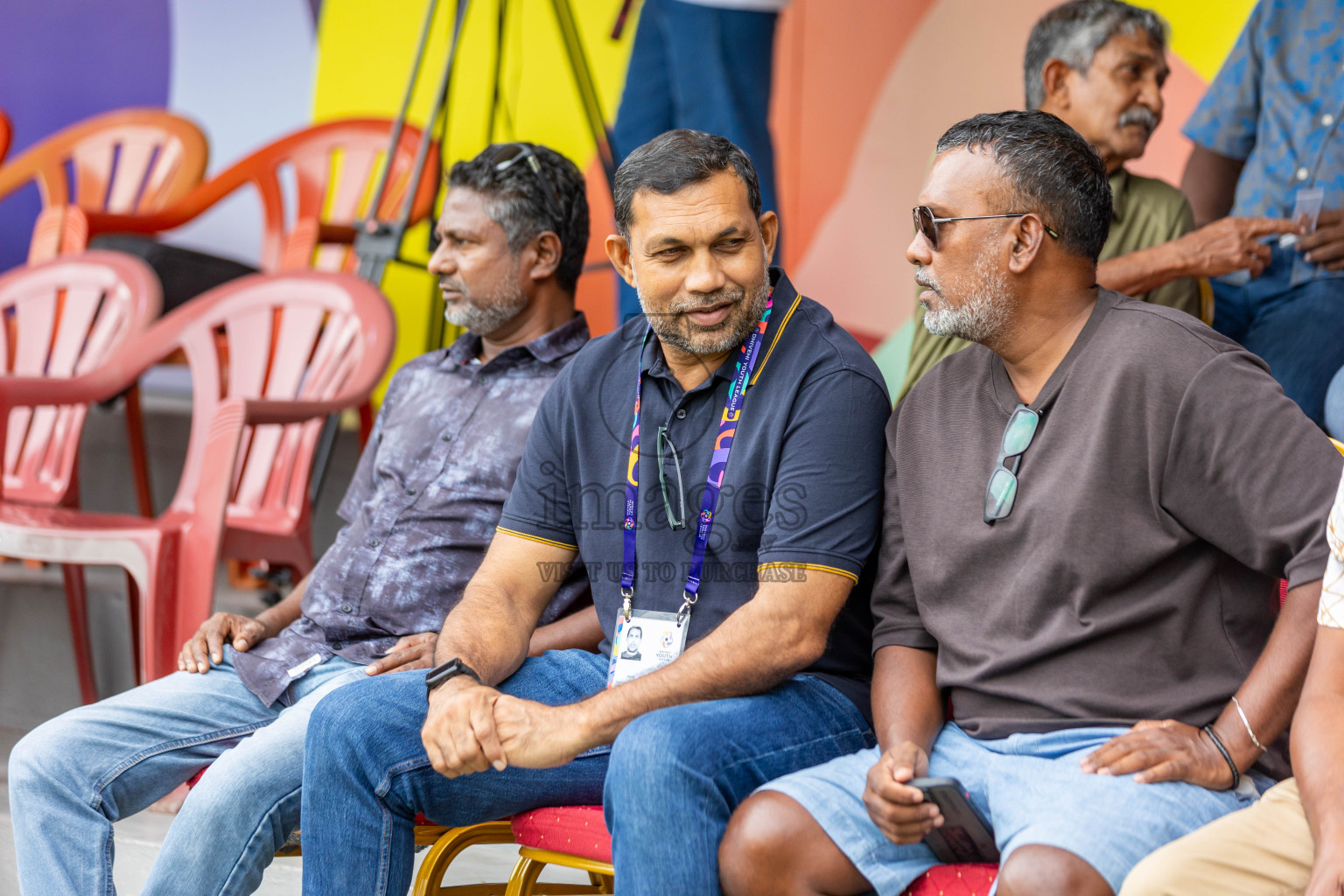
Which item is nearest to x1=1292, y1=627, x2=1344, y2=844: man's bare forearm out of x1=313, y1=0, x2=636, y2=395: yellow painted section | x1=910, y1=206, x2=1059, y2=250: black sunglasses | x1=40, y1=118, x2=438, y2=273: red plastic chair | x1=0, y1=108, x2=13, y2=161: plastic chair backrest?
x1=910, y1=206, x2=1059, y2=250: black sunglasses

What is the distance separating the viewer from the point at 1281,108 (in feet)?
9.91

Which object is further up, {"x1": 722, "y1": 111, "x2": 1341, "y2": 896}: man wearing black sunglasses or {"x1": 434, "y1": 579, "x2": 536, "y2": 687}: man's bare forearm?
{"x1": 722, "y1": 111, "x2": 1341, "y2": 896}: man wearing black sunglasses

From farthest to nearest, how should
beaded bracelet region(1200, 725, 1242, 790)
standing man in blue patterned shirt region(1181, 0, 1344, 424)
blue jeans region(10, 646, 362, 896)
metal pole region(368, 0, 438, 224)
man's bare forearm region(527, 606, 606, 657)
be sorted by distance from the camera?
metal pole region(368, 0, 438, 224), standing man in blue patterned shirt region(1181, 0, 1344, 424), man's bare forearm region(527, 606, 606, 657), blue jeans region(10, 646, 362, 896), beaded bracelet region(1200, 725, 1242, 790)

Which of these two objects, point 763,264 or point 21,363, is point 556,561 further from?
point 21,363

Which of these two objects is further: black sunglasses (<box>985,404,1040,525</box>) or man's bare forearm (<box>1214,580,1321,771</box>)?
black sunglasses (<box>985,404,1040,525</box>)

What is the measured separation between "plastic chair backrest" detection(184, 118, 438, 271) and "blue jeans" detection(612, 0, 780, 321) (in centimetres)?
97

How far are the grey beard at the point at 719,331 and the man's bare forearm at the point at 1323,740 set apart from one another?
1.00 meters

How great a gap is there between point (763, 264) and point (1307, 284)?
1451 millimetres

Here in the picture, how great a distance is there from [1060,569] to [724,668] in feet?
1.71

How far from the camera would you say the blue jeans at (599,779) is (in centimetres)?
166

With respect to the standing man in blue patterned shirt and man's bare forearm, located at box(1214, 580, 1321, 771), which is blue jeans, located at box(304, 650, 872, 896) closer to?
man's bare forearm, located at box(1214, 580, 1321, 771)

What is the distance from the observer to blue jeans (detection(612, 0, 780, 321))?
4.38 metres

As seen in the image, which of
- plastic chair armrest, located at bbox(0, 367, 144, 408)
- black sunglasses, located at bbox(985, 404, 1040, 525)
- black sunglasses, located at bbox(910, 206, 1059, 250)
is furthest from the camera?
plastic chair armrest, located at bbox(0, 367, 144, 408)

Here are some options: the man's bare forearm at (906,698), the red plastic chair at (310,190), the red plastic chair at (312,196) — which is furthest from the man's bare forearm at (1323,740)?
the red plastic chair at (310,190)
